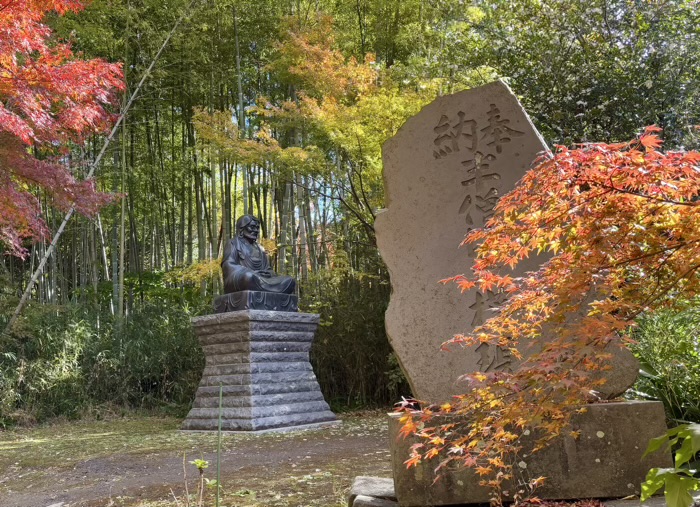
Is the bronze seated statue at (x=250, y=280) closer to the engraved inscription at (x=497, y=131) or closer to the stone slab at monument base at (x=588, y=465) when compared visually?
the engraved inscription at (x=497, y=131)

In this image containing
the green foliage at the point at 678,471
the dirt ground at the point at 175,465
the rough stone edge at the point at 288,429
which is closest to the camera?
the green foliage at the point at 678,471

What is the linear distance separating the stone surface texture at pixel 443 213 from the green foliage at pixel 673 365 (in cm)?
79

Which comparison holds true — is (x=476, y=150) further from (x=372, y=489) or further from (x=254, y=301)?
(x=254, y=301)

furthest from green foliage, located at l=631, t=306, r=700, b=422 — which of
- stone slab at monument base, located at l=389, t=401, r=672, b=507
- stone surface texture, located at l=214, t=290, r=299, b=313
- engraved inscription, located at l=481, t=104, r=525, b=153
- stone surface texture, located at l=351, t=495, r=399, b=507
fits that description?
stone surface texture, located at l=214, t=290, r=299, b=313

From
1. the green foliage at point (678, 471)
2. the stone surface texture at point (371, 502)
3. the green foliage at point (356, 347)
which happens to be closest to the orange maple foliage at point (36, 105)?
the green foliage at point (356, 347)

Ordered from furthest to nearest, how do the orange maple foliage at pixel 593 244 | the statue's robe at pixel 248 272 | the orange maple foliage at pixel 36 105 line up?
1. the statue's robe at pixel 248 272
2. the orange maple foliage at pixel 36 105
3. the orange maple foliage at pixel 593 244

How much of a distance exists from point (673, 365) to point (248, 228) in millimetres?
4567

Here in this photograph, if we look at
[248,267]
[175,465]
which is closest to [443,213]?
[175,465]

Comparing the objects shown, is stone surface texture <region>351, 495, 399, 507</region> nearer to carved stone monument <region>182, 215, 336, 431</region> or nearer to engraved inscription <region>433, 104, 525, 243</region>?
engraved inscription <region>433, 104, 525, 243</region>

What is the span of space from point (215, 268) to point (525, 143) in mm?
5952

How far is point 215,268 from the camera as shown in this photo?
8.16m

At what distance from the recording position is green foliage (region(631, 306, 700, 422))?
283cm

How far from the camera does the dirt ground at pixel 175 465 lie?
295cm

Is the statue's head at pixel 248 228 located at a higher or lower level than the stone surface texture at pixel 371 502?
higher
